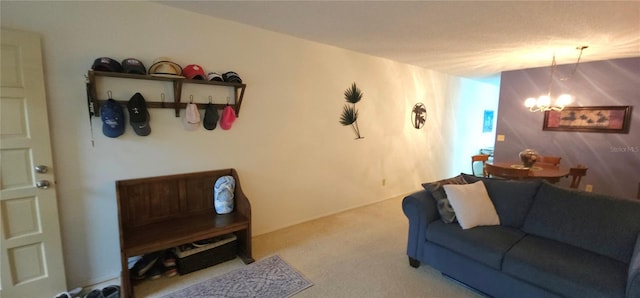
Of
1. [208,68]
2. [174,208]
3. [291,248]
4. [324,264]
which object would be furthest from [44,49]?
[324,264]

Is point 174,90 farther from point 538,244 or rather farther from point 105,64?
point 538,244

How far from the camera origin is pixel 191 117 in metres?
2.38

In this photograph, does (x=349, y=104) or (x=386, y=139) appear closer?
(x=349, y=104)

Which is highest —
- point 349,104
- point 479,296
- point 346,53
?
point 346,53

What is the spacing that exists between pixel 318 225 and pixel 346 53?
2312 mm

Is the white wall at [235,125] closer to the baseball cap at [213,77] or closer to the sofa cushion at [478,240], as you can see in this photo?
the baseball cap at [213,77]

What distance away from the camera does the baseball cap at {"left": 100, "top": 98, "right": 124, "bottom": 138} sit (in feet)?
6.53

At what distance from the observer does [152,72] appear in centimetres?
214

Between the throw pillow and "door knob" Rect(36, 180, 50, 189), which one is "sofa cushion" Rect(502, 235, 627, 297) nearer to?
the throw pillow

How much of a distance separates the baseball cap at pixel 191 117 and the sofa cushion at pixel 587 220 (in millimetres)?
3019

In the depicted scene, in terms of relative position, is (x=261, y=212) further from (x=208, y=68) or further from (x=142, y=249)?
(x=208, y=68)

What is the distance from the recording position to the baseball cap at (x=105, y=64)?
6.25 ft

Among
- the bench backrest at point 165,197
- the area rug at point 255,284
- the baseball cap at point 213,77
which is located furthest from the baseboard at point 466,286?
the baseball cap at point 213,77

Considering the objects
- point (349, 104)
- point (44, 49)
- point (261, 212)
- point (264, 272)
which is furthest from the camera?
point (349, 104)
